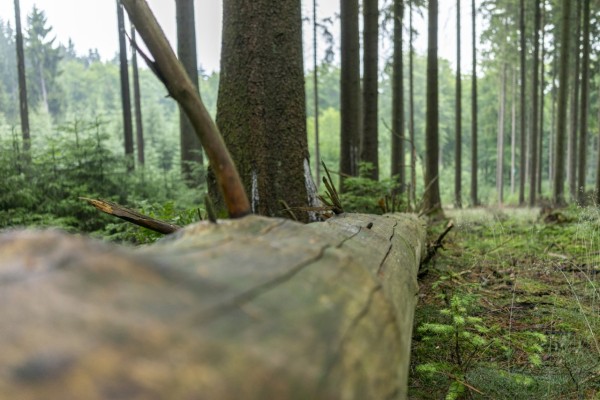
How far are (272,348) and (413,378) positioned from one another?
202 cm

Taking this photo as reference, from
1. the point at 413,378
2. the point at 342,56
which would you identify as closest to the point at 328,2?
the point at 342,56

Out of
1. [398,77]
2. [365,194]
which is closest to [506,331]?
[365,194]

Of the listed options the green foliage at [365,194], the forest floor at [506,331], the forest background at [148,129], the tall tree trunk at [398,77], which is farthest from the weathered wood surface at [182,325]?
the tall tree trunk at [398,77]

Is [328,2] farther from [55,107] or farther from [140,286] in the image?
[55,107]

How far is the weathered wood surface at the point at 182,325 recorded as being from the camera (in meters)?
0.78

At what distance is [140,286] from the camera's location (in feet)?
3.14

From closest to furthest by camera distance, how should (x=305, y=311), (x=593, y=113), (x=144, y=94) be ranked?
(x=305, y=311)
(x=593, y=113)
(x=144, y=94)

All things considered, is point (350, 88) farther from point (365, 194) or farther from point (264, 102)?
point (264, 102)

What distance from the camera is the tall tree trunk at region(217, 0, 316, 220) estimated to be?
4.36 m

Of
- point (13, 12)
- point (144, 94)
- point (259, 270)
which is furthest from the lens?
point (144, 94)

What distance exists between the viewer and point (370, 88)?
10094 mm

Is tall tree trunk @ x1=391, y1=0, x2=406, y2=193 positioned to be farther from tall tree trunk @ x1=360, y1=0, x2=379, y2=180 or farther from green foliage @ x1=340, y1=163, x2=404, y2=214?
green foliage @ x1=340, y1=163, x2=404, y2=214

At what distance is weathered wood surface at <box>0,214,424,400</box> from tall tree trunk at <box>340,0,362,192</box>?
8.93 metres

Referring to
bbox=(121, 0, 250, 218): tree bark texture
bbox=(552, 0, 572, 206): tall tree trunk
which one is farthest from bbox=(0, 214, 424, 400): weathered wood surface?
bbox=(552, 0, 572, 206): tall tree trunk
